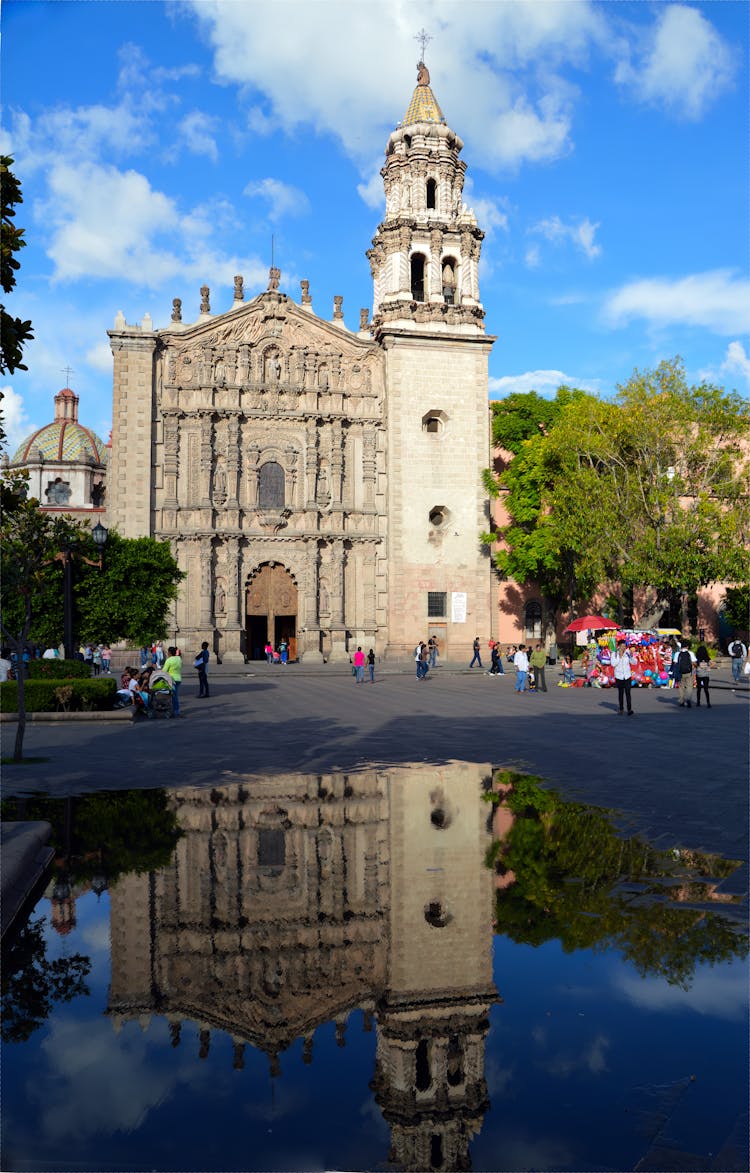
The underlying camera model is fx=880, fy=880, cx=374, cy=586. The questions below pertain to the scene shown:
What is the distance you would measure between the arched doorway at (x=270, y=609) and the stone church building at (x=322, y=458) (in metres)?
0.07

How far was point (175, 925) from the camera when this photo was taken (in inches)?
211

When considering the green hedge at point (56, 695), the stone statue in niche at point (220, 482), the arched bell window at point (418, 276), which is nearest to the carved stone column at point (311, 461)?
the stone statue in niche at point (220, 482)

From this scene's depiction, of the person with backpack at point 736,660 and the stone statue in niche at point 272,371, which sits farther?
the stone statue in niche at point 272,371

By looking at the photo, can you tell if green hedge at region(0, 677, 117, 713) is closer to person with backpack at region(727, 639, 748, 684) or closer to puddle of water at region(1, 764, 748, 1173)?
puddle of water at region(1, 764, 748, 1173)

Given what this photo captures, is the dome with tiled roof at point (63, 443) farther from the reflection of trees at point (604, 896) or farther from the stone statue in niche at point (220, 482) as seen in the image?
the reflection of trees at point (604, 896)

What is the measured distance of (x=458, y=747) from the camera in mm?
13414

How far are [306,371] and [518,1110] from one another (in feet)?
140

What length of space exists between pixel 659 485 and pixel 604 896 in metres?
30.5

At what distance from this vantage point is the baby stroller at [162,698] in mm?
18094

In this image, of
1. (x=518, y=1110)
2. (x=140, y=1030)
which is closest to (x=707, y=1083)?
(x=518, y=1110)

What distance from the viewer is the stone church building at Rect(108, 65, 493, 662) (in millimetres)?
41594

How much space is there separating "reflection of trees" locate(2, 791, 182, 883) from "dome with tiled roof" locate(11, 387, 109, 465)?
67.5 m

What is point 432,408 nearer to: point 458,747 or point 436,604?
point 436,604

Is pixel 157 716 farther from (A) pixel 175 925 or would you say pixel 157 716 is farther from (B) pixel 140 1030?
(B) pixel 140 1030
